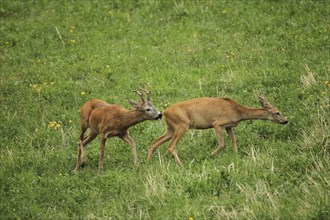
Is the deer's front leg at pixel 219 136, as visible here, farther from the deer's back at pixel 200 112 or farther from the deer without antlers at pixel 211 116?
the deer's back at pixel 200 112

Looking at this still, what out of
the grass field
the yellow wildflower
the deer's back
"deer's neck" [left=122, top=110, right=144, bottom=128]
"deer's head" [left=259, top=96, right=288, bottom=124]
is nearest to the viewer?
the grass field

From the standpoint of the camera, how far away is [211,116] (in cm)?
1288

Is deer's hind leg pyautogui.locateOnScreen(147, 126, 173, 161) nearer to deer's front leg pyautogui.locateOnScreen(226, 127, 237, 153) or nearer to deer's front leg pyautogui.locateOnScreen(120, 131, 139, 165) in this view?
deer's front leg pyautogui.locateOnScreen(120, 131, 139, 165)

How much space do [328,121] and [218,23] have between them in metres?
8.07

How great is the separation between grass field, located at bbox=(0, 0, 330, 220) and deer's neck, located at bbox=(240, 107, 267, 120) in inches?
14.5

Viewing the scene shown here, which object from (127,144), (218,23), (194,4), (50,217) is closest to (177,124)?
(127,144)

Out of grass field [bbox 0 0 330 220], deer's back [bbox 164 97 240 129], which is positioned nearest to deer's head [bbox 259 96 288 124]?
grass field [bbox 0 0 330 220]

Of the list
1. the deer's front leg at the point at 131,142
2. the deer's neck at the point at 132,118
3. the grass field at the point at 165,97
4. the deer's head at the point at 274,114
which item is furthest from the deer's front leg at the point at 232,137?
the deer's front leg at the point at 131,142

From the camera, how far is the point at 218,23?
64.3 ft

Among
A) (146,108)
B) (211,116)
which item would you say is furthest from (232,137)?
(146,108)

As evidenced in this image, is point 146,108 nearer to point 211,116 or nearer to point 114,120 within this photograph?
point 114,120

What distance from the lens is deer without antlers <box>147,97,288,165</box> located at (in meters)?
12.8

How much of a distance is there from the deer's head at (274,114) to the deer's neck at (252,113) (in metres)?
0.10

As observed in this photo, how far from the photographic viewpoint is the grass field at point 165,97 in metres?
10.4
